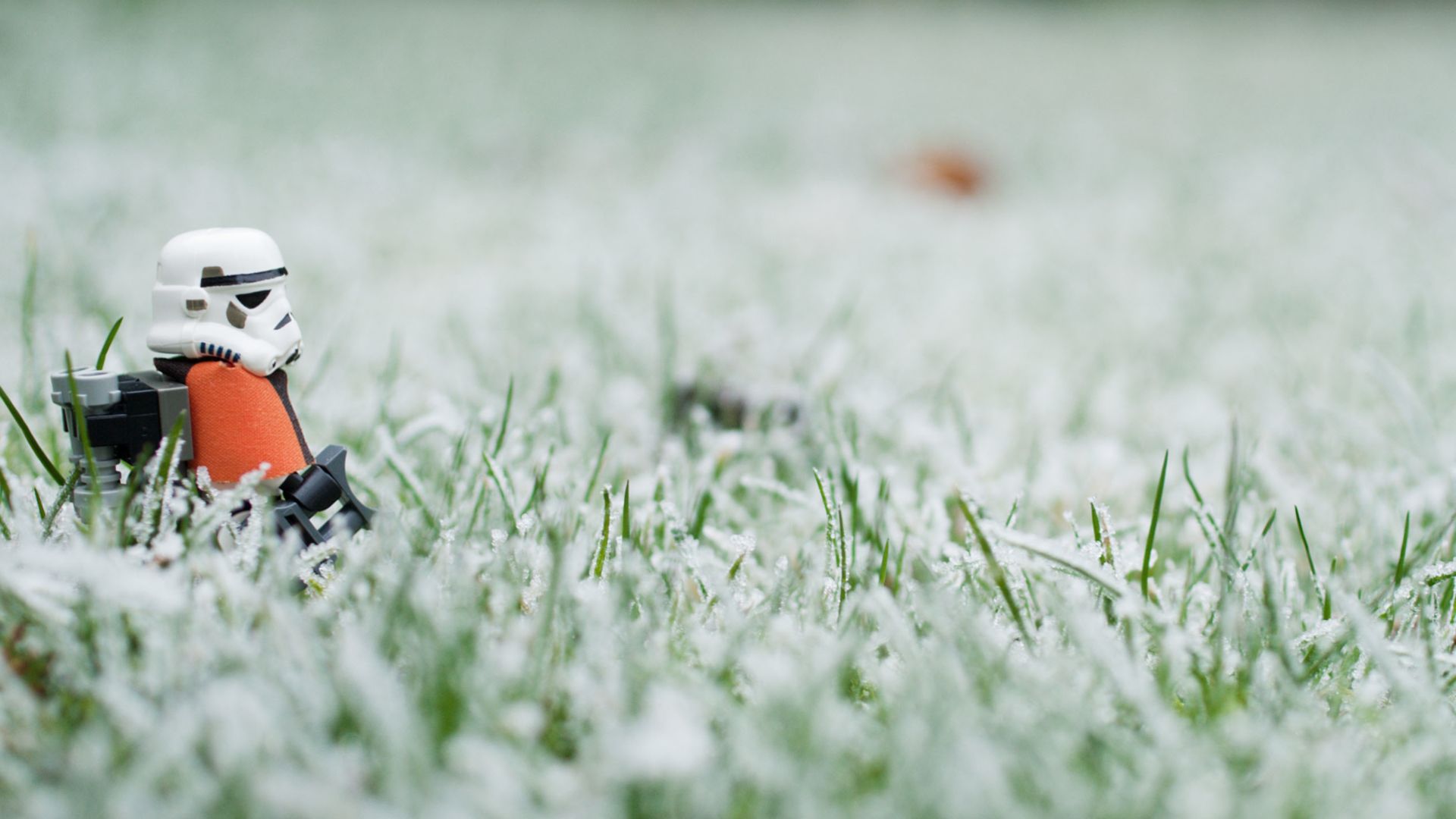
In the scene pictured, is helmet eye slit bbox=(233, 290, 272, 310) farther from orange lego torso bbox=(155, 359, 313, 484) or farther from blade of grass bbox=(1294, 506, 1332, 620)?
blade of grass bbox=(1294, 506, 1332, 620)

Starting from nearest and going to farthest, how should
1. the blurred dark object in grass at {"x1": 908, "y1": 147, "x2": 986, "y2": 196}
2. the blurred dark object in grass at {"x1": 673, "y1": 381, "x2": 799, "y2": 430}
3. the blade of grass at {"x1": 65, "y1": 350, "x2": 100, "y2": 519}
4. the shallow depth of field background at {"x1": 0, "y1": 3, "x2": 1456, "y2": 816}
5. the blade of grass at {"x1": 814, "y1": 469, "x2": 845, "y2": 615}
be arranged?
1. the shallow depth of field background at {"x1": 0, "y1": 3, "x2": 1456, "y2": 816}
2. the blade of grass at {"x1": 65, "y1": 350, "x2": 100, "y2": 519}
3. the blade of grass at {"x1": 814, "y1": 469, "x2": 845, "y2": 615}
4. the blurred dark object in grass at {"x1": 673, "y1": 381, "x2": 799, "y2": 430}
5. the blurred dark object in grass at {"x1": 908, "y1": 147, "x2": 986, "y2": 196}

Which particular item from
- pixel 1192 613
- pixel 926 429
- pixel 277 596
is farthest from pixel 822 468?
pixel 277 596

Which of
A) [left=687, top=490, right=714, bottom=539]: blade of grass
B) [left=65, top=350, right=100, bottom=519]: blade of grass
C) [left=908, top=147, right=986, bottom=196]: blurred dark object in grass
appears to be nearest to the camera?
[left=65, top=350, right=100, bottom=519]: blade of grass

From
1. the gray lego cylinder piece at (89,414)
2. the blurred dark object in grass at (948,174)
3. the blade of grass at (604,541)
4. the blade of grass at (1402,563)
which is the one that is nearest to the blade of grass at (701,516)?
the blade of grass at (604,541)

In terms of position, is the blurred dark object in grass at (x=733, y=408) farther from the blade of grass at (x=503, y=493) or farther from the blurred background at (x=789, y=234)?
the blade of grass at (x=503, y=493)

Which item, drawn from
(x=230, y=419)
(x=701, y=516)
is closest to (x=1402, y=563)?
(x=701, y=516)

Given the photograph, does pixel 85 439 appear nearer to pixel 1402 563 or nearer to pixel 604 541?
pixel 604 541

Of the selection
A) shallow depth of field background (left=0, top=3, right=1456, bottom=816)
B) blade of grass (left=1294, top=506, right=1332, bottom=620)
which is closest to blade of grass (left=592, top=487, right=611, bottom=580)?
shallow depth of field background (left=0, top=3, right=1456, bottom=816)

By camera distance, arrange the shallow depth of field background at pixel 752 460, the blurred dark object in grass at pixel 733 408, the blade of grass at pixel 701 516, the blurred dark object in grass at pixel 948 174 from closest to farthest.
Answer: the shallow depth of field background at pixel 752 460 < the blade of grass at pixel 701 516 < the blurred dark object in grass at pixel 733 408 < the blurred dark object in grass at pixel 948 174
